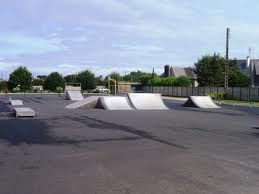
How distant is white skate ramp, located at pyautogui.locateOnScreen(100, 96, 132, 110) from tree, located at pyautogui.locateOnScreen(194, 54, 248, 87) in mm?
50528

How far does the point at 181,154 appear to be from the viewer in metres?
10.5

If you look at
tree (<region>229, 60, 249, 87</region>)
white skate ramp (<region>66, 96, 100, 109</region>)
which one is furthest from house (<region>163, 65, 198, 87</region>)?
white skate ramp (<region>66, 96, 100, 109</region>)

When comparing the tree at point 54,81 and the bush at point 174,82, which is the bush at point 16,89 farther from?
the bush at point 174,82

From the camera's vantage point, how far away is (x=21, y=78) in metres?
88.9

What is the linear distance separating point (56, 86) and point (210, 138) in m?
85.1

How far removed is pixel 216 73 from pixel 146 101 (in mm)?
50000

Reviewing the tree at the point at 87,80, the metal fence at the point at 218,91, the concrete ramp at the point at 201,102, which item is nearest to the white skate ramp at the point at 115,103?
the concrete ramp at the point at 201,102

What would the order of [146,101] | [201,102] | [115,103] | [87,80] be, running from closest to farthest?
[115,103] < [146,101] < [201,102] < [87,80]

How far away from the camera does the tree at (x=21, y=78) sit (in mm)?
88375

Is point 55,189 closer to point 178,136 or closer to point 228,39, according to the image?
point 178,136

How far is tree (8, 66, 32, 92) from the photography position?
88375 mm

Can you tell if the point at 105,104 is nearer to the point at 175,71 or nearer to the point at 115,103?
the point at 115,103

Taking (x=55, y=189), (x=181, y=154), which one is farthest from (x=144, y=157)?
(x=55, y=189)

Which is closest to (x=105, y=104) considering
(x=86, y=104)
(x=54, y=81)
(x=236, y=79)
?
(x=86, y=104)
